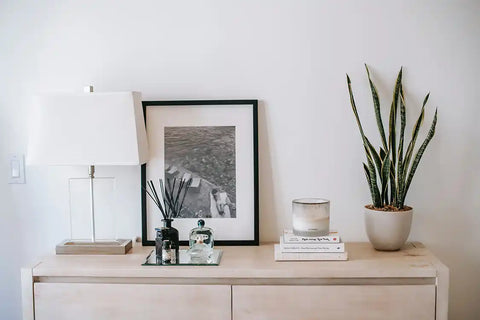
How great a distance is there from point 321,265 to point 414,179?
583 mm

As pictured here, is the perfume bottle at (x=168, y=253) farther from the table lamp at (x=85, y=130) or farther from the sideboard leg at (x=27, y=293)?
the sideboard leg at (x=27, y=293)

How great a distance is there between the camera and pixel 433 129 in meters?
1.88

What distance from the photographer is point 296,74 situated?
2.04m

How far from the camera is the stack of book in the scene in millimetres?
1788

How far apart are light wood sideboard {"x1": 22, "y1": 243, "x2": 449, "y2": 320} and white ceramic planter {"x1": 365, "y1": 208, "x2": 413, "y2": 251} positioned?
10cm

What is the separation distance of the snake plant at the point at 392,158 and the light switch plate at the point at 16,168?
53.2 inches

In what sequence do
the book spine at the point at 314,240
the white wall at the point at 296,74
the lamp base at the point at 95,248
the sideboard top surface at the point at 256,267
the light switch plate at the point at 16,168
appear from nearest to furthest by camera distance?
the sideboard top surface at the point at 256,267
the book spine at the point at 314,240
the lamp base at the point at 95,248
the white wall at the point at 296,74
the light switch plate at the point at 16,168

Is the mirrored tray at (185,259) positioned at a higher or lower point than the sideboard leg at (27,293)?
higher

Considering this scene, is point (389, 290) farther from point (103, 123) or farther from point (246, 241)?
point (103, 123)

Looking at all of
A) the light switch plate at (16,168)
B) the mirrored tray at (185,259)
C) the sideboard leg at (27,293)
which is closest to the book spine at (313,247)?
the mirrored tray at (185,259)

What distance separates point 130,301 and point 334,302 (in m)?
0.68

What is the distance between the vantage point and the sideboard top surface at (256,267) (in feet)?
5.57

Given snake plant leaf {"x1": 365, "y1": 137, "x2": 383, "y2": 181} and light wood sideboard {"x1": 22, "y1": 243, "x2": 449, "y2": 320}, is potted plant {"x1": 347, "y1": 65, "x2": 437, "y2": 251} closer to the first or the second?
snake plant leaf {"x1": 365, "y1": 137, "x2": 383, "y2": 181}

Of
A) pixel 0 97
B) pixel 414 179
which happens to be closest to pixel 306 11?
pixel 414 179
